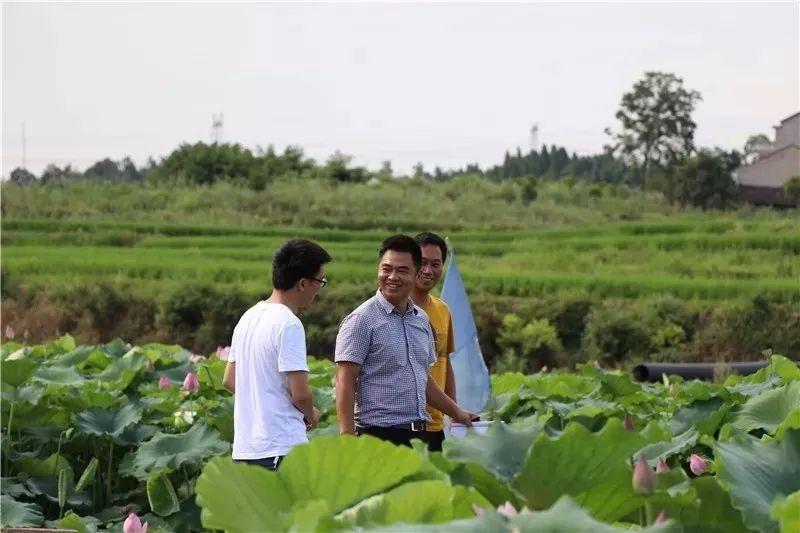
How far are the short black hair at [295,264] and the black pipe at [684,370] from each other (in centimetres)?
611

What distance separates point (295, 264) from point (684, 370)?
22.8ft

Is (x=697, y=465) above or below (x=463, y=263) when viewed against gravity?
above

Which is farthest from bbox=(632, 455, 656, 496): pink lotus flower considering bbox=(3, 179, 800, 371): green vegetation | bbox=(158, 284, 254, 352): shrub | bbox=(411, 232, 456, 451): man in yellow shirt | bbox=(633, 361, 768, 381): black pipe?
bbox=(158, 284, 254, 352): shrub

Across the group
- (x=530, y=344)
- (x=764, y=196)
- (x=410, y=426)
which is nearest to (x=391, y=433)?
(x=410, y=426)

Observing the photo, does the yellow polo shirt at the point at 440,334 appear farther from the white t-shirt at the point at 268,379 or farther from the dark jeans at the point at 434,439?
the white t-shirt at the point at 268,379

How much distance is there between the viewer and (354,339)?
142 inches

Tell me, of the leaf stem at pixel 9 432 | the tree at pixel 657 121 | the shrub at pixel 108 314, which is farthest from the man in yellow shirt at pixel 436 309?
the tree at pixel 657 121

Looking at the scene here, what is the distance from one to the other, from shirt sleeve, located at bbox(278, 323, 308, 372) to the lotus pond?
361 millimetres

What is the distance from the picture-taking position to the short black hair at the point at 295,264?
136 inches

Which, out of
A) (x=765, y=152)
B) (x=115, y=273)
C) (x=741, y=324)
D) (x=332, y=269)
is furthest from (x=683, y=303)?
(x=765, y=152)

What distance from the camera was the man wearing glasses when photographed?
3592 mm

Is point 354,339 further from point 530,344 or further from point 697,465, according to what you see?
point 530,344

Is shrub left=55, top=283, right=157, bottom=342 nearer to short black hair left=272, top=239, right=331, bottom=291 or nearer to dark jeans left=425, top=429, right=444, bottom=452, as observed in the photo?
dark jeans left=425, top=429, right=444, bottom=452

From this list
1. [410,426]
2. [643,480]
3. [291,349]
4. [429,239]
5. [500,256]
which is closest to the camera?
[643,480]
